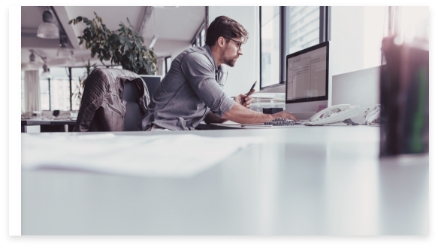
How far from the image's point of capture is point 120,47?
9.31ft

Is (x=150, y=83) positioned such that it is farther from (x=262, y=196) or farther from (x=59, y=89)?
(x=59, y=89)

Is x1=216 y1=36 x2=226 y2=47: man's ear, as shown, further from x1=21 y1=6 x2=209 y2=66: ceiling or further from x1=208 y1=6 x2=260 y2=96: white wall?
x1=21 y1=6 x2=209 y2=66: ceiling

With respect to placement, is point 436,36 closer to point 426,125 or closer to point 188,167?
point 426,125

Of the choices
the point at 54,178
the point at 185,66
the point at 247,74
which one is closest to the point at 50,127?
the point at 185,66

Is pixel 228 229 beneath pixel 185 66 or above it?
beneath

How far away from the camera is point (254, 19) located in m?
3.70

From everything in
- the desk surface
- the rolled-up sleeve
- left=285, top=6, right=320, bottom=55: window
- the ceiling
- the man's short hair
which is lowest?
the desk surface

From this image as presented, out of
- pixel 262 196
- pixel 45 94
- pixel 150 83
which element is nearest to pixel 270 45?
pixel 150 83

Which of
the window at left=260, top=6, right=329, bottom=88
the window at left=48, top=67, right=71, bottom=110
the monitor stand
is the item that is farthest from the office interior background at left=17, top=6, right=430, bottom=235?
the window at left=48, top=67, right=71, bottom=110

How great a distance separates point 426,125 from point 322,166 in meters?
0.16

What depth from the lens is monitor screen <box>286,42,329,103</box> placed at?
156 cm

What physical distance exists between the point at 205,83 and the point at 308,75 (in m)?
0.57
